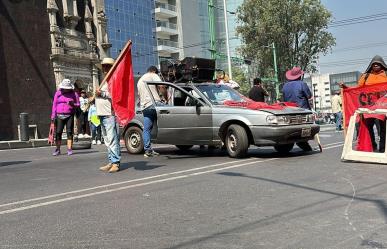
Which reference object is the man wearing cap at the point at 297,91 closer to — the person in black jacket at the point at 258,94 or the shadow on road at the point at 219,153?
the shadow on road at the point at 219,153

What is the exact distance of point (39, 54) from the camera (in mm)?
28688

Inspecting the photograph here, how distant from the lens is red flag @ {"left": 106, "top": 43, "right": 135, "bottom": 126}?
28.1ft

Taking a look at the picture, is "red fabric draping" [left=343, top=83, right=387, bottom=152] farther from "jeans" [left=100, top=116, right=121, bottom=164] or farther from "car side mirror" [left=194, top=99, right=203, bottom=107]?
"jeans" [left=100, top=116, right=121, bottom=164]

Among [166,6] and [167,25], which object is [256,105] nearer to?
[167,25]

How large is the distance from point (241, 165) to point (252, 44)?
45448mm

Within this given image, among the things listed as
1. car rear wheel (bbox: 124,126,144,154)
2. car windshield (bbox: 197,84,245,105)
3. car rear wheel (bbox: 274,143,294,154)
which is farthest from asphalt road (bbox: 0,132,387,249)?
car rear wheel (bbox: 124,126,144,154)

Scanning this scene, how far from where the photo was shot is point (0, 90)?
25578 millimetres

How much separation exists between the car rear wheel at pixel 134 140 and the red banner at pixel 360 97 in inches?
185

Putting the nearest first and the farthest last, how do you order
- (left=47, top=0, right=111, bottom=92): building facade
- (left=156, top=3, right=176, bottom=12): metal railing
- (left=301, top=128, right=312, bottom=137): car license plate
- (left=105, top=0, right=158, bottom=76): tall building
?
(left=301, top=128, right=312, bottom=137): car license plate < (left=47, top=0, right=111, bottom=92): building facade < (left=105, top=0, right=158, bottom=76): tall building < (left=156, top=3, right=176, bottom=12): metal railing

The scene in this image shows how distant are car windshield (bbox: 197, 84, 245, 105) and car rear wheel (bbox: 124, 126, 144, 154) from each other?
199 cm

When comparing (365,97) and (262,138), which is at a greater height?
(365,97)

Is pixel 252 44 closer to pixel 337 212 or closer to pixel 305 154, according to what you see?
pixel 305 154

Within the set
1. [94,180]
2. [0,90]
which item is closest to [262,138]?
[94,180]

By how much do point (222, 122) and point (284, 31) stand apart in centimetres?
4317
